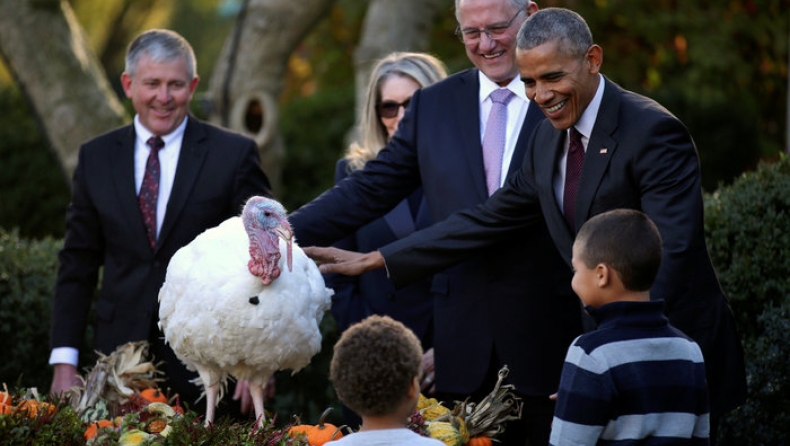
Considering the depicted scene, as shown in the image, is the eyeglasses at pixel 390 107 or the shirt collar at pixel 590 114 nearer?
the shirt collar at pixel 590 114

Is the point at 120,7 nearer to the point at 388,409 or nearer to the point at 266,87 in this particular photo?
the point at 266,87

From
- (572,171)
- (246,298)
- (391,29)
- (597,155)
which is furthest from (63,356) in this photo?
(391,29)

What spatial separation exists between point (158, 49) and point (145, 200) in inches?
27.9

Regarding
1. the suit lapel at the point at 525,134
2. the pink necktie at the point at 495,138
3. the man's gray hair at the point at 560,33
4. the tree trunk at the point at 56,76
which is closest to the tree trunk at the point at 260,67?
the tree trunk at the point at 56,76

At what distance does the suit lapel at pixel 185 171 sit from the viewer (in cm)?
517

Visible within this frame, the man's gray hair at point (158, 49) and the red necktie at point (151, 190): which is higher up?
the man's gray hair at point (158, 49)

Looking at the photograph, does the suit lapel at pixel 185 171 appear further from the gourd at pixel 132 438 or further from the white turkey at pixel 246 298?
the gourd at pixel 132 438

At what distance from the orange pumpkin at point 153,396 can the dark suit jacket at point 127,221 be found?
0.43 m

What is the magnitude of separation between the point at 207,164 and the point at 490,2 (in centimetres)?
156

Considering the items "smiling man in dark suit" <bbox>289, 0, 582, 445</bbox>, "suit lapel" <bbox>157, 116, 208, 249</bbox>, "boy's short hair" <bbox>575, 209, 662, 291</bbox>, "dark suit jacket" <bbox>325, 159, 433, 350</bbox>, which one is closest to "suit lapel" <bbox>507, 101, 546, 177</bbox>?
"smiling man in dark suit" <bbox>289, 0, 582, 445</bbox>

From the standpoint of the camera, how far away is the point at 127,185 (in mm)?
5223

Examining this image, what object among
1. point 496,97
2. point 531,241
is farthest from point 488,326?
point 496,97

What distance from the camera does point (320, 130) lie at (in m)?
12.1

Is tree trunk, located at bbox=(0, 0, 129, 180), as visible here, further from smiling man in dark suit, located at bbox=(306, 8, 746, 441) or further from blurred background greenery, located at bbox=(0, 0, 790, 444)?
smiling man in dark suit, located at bbox=(306, 8, 746, 441)
